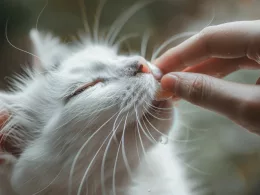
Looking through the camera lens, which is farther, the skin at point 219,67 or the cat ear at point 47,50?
the cat ear at point 47,50

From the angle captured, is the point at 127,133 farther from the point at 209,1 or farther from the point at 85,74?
the point at 209,1

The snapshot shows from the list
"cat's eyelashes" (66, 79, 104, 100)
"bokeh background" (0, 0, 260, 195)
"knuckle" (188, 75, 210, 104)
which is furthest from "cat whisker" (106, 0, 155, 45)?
"knuckle" (188, 75, 210, 104)

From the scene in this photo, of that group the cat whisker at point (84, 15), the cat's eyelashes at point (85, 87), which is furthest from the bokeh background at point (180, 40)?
the cat's eyelashes at point (85, 87)

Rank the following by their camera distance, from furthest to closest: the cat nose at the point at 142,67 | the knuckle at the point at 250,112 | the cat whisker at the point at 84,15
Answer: the cat whisker at the point at 84,15, the cat nose at the point at 142,67, the knuckle at the point at 250,112

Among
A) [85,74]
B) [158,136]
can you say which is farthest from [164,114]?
[85,74]

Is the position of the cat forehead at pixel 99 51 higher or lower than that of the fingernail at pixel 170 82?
higher

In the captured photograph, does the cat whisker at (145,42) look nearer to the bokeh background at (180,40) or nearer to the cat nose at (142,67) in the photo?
the bokeh background at (180,40)
